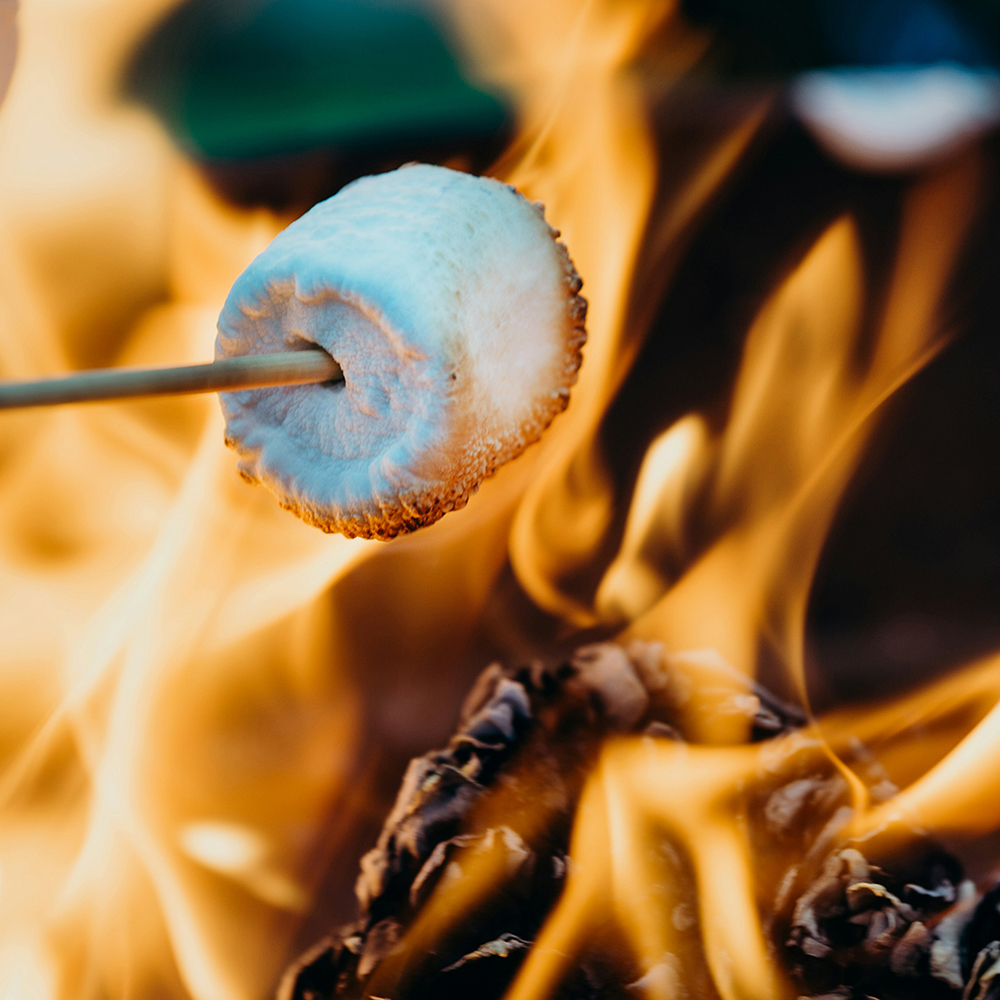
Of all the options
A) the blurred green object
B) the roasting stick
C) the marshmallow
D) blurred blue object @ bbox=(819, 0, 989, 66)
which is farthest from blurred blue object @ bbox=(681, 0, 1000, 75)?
the roasting stick

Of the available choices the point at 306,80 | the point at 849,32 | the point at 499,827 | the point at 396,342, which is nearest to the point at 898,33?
the point at 849,32

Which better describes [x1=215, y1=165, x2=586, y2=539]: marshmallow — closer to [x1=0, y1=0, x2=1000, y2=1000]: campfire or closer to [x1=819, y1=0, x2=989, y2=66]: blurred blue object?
[x1=0, y1=0, x2=1000, y2=1000]: campfire

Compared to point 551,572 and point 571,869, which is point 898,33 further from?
point 571,869

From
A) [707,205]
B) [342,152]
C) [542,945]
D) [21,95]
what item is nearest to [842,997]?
[542,945]

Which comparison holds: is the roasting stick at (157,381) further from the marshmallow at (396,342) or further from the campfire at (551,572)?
the campfire at (551,572)

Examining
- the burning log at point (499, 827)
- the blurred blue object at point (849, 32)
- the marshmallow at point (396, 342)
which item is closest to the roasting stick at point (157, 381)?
the marshmallow at point (396, 342)
